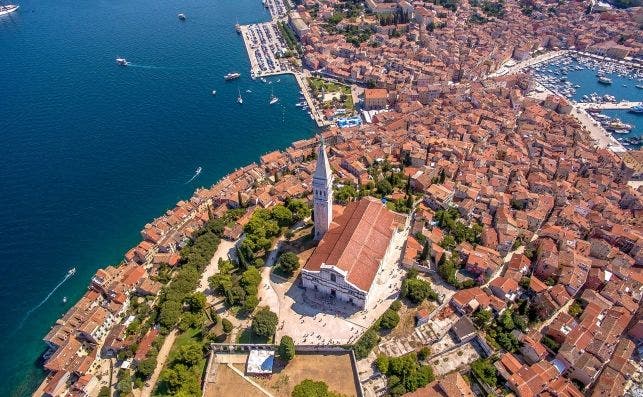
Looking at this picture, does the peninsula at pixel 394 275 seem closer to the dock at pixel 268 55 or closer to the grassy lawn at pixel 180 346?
the grassy lawn at pixel 180 346

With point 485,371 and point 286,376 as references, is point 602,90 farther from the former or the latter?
point 286,376

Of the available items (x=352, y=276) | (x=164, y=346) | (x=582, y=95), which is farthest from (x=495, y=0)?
(x=164, y=346)

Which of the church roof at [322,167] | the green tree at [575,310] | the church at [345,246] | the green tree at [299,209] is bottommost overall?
the green tree at [575,310]

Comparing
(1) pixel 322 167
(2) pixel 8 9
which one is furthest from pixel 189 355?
(2) pixel 8 9

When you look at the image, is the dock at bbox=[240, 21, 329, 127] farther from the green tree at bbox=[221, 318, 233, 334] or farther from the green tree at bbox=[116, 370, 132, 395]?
the green tree at bbox=[116, 370, 132, 395]

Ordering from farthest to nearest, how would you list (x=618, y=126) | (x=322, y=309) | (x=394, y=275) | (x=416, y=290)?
(x=618, y=126) → (x=394, y=275) → (x=322, y=309) → (x=416, y=290)

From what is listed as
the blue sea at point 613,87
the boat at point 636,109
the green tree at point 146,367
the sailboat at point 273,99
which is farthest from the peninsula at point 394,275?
the sailboat at point 273,99
